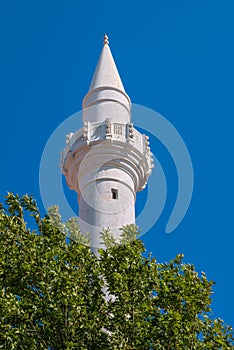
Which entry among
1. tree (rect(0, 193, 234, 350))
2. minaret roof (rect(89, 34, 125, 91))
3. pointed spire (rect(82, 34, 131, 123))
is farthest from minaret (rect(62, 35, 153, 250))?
tree (rect(0, 193, 234, 350))

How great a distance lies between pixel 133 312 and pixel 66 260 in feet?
8.29

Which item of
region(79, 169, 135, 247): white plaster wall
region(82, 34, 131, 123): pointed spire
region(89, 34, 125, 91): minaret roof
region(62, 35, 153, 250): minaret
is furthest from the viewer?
region(89, 34, 125, 91): minaret roof

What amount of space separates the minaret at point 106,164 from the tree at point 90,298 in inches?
296

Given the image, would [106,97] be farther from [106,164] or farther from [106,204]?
[106,204]

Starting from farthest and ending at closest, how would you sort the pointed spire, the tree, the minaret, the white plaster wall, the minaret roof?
the minaret roof → the pointed spire → the minaret → the white plaster wall → the tree

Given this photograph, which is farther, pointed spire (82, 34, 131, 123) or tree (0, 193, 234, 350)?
pointed spire (82, 34, 131, 123)

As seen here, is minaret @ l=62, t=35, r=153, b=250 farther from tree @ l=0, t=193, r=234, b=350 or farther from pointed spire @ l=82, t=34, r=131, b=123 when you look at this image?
tree @ l=0, t=193, r=234, b=350

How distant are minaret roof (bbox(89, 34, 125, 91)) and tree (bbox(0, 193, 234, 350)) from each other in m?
14.3

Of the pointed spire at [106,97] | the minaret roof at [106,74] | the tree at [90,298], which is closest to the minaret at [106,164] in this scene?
the pointed spire at [106,97]

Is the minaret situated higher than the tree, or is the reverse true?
the minaret

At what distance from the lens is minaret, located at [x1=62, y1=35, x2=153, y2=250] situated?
2992 cm

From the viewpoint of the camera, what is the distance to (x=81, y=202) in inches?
1219

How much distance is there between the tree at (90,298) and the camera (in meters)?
18.4

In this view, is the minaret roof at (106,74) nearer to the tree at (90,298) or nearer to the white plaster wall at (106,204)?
the white plaster wall at (106,204)
